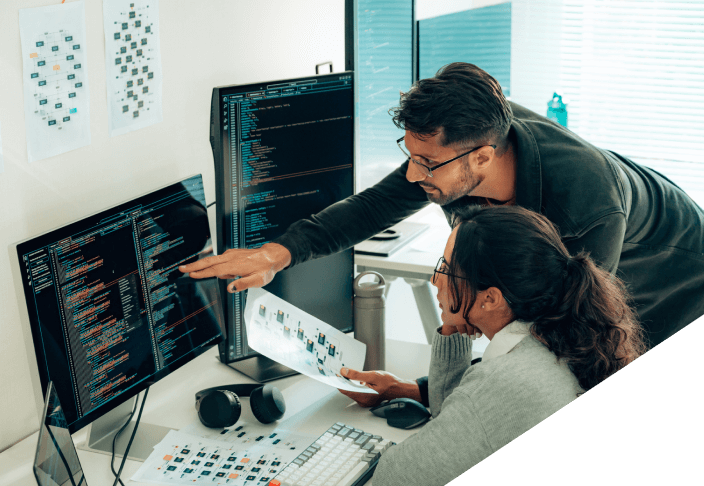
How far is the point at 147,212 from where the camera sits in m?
1.20

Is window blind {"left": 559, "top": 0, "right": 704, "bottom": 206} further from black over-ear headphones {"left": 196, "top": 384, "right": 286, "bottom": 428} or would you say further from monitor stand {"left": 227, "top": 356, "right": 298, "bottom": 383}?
black over-ear headphones {"left": 196, "top": 384, "right": 286, "bottom": 428}

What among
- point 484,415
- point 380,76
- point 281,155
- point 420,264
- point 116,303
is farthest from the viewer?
point 380,76

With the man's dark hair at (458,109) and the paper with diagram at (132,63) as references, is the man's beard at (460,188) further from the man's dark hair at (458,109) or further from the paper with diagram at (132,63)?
the paper with diagram at (132,63)

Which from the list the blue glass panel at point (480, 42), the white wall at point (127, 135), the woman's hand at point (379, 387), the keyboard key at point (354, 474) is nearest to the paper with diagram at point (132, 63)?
the white wall at point (127, 135)

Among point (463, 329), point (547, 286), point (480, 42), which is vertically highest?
point (480, 42)

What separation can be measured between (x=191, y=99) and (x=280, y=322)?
0.61 metres

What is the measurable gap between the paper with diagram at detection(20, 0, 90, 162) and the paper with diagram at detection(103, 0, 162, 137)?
0.07 meters

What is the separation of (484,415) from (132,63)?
3.25 ft

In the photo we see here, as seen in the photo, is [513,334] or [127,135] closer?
[513,334]

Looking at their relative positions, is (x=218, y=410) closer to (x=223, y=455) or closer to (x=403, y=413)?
(x=223, y=455)

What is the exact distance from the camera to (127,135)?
141cm

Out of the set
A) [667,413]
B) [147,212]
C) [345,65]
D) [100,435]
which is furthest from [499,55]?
[667,413]

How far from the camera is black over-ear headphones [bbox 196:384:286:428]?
1254 mm

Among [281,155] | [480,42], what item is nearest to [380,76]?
[480,42]
